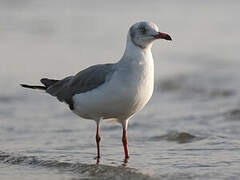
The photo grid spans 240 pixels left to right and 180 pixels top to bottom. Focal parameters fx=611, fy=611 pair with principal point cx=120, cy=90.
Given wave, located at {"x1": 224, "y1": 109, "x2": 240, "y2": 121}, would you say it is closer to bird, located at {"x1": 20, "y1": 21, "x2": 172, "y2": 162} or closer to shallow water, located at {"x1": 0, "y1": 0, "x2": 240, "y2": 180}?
shallow water, located at {"x1": 0, "y1": 0, "x2": 240, "y2": 180}

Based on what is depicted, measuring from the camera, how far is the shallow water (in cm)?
754

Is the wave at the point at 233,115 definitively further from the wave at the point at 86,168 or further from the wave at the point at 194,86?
the wave at the point at 86,168

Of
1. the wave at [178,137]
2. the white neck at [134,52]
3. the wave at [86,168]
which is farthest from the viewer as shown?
the wave at [178,137]

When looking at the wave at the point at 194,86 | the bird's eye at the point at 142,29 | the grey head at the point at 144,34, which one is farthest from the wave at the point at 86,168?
the wave at the point at 194,86

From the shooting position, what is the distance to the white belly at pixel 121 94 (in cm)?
712

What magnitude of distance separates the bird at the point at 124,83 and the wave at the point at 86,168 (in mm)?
654

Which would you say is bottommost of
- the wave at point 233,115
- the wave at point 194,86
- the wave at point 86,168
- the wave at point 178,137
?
the wave at point 86,168

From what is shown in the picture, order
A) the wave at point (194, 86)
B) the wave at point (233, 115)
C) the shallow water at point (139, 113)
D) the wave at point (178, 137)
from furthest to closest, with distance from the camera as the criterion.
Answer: the wave at point (194, 86)
the wave at point (233, 115)
the wave at point (178, 137)
the shallow water at point (139, 113)

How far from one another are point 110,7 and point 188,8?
282cm

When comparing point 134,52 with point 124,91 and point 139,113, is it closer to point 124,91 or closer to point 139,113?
point 124,91

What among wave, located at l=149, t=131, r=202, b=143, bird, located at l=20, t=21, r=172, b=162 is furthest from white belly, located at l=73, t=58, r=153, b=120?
wave, located at l=149, t=131, r=202, b=143

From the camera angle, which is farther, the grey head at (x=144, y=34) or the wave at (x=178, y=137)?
the wave at (x=178, y=137)

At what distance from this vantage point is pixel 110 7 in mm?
22234

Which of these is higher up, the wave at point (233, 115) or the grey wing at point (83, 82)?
the grey wing at point (83, 82)
